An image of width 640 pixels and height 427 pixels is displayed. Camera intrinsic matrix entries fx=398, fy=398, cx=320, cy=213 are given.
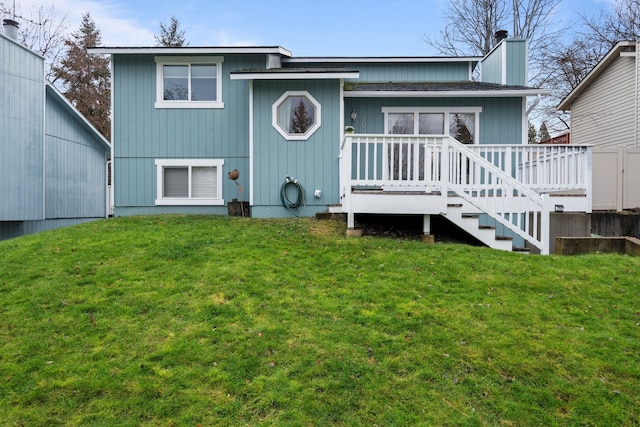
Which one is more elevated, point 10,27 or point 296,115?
point 10,27

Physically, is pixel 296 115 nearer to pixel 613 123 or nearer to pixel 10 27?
pixel 10 27

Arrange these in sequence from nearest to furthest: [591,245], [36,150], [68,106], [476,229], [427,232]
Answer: [591,245] < [476,229] < [427,232] < [36,150] < [68,106]

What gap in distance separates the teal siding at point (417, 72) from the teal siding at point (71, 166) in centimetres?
836

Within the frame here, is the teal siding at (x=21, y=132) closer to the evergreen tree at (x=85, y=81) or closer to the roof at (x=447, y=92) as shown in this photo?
the roof at (x=447, y=92)

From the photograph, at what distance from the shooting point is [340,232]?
7.16m

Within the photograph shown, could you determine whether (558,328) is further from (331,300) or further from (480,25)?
(480,25)

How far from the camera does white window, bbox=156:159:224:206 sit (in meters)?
9.96

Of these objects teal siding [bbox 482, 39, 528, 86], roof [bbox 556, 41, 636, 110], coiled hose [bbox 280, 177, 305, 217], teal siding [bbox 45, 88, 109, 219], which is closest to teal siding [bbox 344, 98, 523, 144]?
teal siding [bbox 482, 39, 528, 86]

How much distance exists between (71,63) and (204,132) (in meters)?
18.2

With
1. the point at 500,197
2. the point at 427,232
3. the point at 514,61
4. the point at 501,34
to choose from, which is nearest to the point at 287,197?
the point at 427,232

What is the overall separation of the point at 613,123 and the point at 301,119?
1180cm

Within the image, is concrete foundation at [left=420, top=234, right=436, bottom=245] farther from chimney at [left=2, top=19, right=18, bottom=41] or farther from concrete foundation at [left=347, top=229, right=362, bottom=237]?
chimney at [left=2, top=19, right=18, bottom=41]

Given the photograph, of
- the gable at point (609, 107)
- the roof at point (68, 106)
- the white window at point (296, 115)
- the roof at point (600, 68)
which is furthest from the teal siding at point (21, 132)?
the gable at point (609, 107)

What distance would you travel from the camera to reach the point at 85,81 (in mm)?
23953
